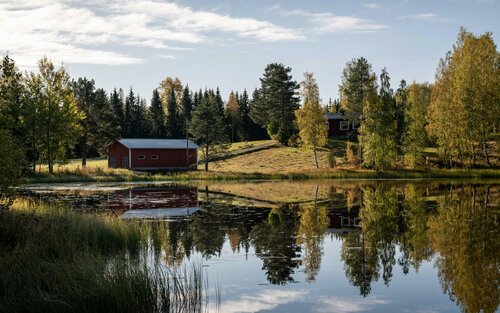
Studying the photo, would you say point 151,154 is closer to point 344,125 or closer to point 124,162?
point 124,162

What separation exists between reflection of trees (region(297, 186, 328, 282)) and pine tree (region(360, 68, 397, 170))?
94.9 feet

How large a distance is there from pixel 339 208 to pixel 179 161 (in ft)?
149

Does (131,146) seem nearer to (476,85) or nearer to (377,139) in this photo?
(377,139)

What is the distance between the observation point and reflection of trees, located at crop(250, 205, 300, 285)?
13.9m

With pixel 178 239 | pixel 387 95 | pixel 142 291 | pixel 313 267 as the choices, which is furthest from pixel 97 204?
pixel 387 95

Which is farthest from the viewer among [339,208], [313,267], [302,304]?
[339,208]

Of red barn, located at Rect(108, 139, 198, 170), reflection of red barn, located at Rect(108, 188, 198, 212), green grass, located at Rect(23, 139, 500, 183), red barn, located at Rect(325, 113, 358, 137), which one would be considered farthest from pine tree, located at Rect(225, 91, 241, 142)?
reflection of red barn, located at Rect(108, 188, 198, 212)

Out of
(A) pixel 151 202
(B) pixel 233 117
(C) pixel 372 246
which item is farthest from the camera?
(B) pixel 233 117

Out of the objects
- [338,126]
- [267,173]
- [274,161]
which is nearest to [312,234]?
[267,173]

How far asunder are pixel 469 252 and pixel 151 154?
5674cm

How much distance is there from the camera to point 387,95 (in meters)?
60.1

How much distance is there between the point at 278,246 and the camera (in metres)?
17.4

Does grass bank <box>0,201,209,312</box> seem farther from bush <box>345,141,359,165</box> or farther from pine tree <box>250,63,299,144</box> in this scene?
pine tree <box>250,63,299,144</box>

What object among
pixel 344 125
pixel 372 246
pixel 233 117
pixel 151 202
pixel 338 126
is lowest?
pixel 372 246
